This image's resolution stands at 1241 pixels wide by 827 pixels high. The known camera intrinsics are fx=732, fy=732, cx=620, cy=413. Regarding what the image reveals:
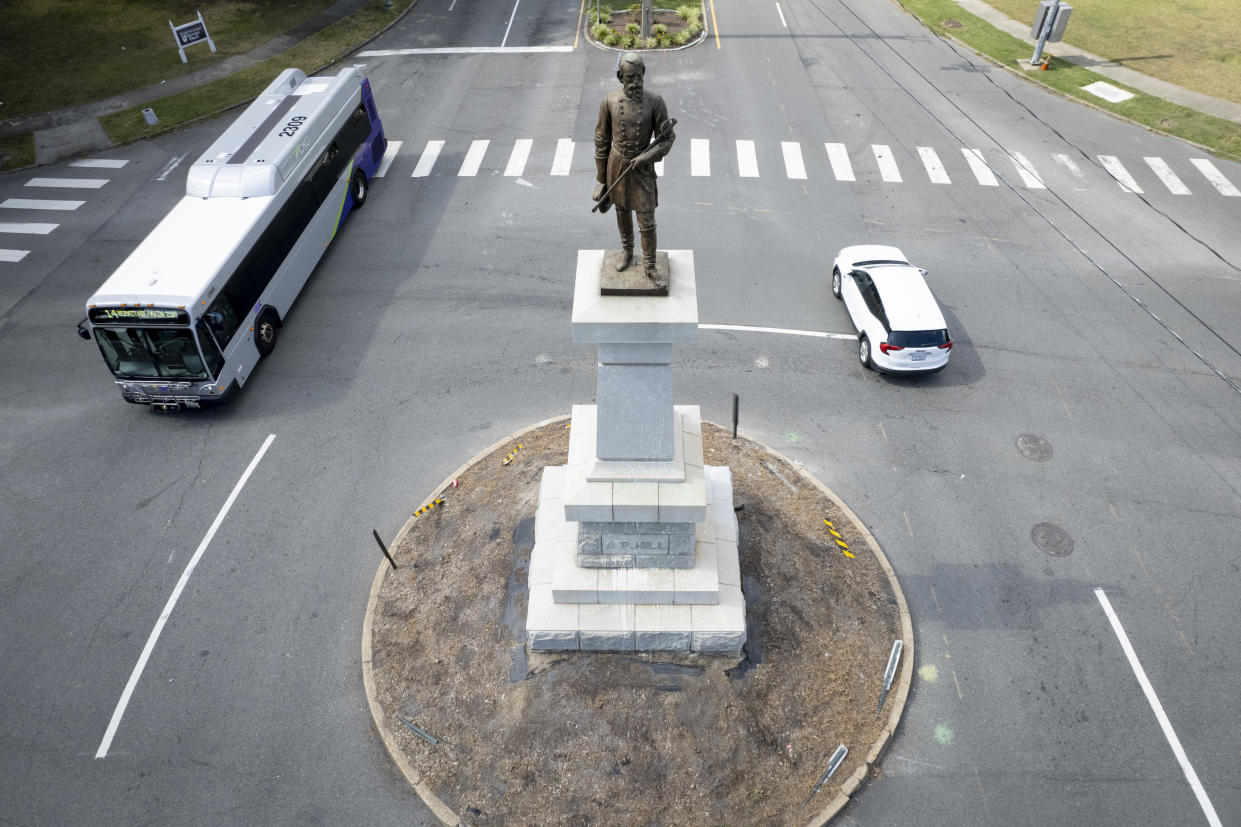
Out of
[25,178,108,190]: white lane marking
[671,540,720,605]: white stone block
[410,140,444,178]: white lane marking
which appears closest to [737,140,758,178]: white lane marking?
[410,140,444,178]: white lane marking

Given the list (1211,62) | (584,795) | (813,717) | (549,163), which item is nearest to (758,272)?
(549,163)

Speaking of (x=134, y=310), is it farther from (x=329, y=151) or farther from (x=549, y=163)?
(x=549, y=163)

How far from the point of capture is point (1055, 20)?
31469mm

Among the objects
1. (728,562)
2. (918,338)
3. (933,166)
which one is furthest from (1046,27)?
(728,562)

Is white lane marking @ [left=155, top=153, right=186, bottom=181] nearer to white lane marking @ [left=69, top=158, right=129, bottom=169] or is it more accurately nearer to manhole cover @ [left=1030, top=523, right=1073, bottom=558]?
white lane marking @ [left=69, top=158, right=129, bottom=169]

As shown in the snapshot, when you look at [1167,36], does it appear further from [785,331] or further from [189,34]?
[189,34]

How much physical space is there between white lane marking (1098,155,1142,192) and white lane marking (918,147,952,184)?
231 inches

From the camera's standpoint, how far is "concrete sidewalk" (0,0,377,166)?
93.5 ft

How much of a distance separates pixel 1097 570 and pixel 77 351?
24.6 meters

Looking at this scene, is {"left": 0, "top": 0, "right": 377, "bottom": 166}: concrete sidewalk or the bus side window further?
{"left": 0, "top": 0, "right": 377, "bottom": 166}: concrete sidewalk

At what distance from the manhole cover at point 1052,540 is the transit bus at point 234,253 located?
1814 cm

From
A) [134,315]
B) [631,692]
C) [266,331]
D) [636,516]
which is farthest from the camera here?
[266,331]

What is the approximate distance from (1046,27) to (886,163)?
12.8 m

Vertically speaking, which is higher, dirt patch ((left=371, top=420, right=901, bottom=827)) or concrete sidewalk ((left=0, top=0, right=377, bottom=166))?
concrete sidewalk ((left=0, top=0, right=377, bottom=166))
